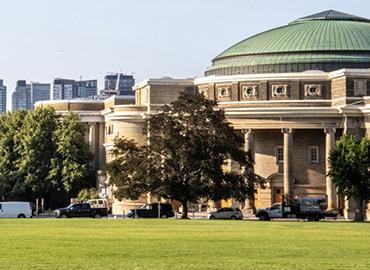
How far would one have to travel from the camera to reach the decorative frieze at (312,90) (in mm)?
124188

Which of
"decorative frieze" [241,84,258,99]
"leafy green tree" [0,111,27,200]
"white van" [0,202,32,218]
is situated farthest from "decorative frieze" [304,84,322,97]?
"leafy green tree" [0,111,27,200]

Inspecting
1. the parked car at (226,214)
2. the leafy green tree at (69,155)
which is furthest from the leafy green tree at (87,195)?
the parked car at (226,214)

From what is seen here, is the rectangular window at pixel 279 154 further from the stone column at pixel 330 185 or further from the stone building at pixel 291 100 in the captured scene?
the stone column at pixel 330 185

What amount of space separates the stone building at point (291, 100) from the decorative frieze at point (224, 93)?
0.11 m

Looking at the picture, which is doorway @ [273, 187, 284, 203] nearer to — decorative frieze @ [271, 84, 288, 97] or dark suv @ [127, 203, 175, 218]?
decorative frieze @ [271, 84, 288, 97]

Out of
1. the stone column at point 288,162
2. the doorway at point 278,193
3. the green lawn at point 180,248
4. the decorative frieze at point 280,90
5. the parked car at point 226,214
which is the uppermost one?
the decorative frieze at point 280,90

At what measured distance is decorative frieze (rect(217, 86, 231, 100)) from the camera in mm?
127312

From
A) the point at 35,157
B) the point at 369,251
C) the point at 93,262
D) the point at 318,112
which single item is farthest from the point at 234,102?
the point at 93,262

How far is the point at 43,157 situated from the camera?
14100 cm

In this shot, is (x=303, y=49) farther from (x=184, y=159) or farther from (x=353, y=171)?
(x=184, y=159)

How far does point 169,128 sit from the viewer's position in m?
96.6

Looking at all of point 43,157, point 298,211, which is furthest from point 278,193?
point 43,157

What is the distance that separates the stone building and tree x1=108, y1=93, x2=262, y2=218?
23761 mm

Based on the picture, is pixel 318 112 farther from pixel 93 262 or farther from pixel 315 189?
pixel 93 262
